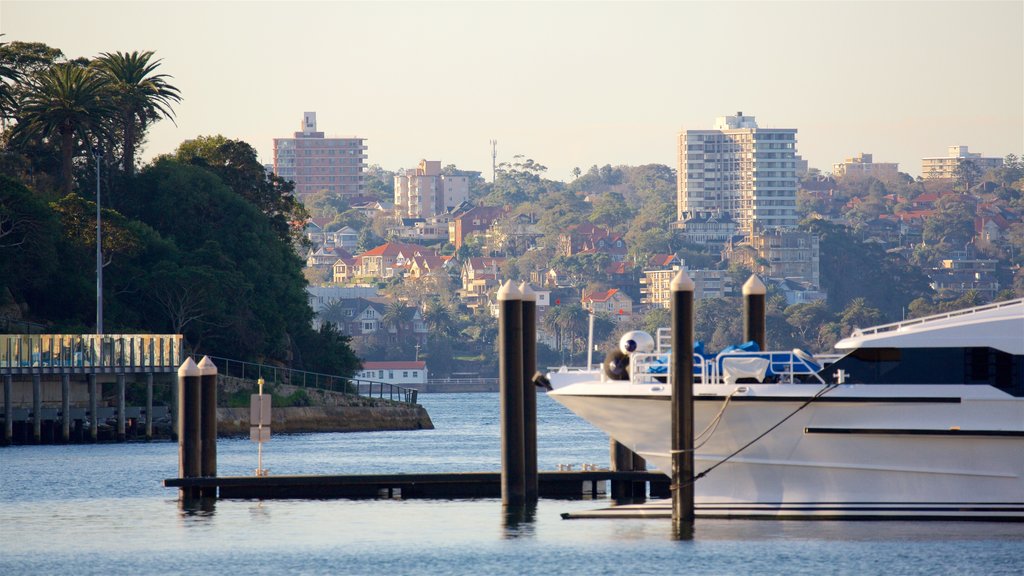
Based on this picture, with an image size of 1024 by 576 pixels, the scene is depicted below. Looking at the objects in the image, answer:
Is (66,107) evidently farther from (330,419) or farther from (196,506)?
(196,506)

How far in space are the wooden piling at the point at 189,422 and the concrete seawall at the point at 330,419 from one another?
3777 cm

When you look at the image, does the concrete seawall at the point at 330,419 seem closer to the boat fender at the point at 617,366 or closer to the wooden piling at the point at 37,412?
the wooden piling at the point at 37,412

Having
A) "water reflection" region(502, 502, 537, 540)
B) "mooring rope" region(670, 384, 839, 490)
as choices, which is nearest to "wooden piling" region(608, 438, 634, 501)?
"water reflection" region(502, 502, 537, 540)

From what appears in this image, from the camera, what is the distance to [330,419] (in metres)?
84.4

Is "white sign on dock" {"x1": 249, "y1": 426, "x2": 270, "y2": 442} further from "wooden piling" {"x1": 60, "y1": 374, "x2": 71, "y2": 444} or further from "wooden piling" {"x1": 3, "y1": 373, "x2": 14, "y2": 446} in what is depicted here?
"wooden piling" {"x1": 60, "y1": 374, "x2": 71, "y2": 444}

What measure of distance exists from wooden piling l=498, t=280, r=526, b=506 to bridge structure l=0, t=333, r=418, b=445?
35.9 m

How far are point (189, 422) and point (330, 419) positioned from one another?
45427 millimetres

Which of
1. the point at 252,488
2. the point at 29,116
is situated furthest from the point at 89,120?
the point at 252,488

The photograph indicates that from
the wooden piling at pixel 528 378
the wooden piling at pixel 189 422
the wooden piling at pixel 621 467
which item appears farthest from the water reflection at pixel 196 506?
the wooden piling at pixel 621 467

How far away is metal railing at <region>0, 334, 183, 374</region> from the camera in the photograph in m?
67.7

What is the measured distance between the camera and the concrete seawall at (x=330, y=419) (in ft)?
257

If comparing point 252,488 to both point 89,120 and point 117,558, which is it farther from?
point 89,120

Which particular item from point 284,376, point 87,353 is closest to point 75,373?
point 87,353

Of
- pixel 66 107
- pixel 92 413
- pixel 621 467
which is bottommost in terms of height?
pixel 621 467
